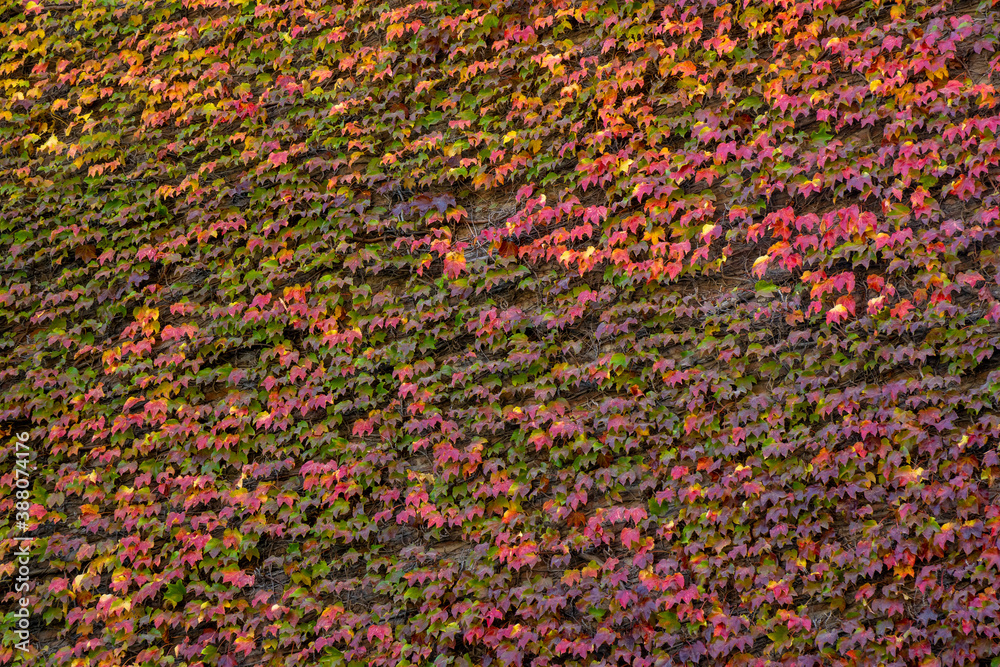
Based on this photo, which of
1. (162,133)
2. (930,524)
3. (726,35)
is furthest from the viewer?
(162,133)

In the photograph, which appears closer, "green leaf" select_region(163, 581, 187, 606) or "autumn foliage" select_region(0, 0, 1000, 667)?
"autumn foliage" select_region(0, 0, 1000, 667)

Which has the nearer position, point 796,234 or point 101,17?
point 796,234

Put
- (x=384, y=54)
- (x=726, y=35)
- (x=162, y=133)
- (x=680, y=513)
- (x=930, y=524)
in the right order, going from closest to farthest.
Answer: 1. (x=930, y=524)
2. (x=680, y=513)
3. (x=726, y=35)
4. (x=384, y=54)
5. (x=162, y=133)

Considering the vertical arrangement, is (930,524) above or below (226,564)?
below

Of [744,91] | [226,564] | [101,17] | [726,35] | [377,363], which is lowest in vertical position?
[226,564]

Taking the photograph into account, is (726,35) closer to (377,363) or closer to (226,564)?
(377,363)

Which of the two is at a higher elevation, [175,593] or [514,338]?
[514,338]

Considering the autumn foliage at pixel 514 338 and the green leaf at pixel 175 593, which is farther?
the green leaf at pixel 175 593

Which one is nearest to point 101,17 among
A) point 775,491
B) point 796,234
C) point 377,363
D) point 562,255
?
point 377,363
